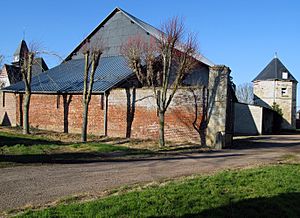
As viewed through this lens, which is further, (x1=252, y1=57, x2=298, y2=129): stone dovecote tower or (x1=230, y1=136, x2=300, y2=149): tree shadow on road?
(x1=252, y1=57, x2=298, y2=129): stone dovecote tower

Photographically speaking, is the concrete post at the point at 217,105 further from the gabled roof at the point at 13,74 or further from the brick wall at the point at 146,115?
the gabled roof at the point at 13,74

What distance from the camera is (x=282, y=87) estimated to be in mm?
46938

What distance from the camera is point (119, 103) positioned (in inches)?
794

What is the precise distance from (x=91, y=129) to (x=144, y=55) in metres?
5.68

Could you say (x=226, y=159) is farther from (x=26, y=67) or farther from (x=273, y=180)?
(x=26, y=67)

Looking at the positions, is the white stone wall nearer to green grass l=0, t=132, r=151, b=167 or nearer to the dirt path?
green grass l=0, t=132, r=151, b=167

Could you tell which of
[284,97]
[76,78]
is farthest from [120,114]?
[284,97]

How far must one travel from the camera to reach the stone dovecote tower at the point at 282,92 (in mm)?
46750

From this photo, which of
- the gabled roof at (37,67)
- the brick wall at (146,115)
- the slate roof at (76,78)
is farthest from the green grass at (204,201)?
the gabled roof at (37,67)

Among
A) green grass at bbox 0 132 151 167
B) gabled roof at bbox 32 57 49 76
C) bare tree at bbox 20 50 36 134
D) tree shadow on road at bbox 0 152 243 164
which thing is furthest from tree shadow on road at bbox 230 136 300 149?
gabled roof at bbox 32 57 49 76

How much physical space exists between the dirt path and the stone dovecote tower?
36.5 meters

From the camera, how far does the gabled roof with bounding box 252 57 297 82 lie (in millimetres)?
47375

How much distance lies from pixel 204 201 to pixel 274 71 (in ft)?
148

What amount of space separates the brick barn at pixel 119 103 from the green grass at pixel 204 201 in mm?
8865
